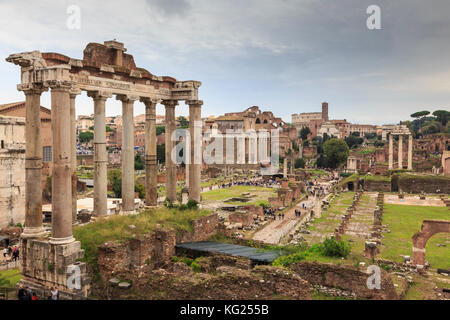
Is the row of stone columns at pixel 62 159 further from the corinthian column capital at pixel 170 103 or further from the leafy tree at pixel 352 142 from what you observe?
the leafy tree at pixel 352 142

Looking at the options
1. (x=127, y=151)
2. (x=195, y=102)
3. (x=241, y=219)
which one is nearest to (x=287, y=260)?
(x=127, y=151)

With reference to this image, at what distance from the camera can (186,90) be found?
1599 centimetres

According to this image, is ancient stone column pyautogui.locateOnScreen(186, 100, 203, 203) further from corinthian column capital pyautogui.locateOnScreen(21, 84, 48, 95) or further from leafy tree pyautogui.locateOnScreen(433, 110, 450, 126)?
leafy tree pyautogui.locateOnScreen(433, 110, 450, 126)

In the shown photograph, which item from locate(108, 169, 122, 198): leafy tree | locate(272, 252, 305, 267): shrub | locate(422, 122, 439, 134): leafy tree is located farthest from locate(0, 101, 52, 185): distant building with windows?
locate(422, 122, 439, 134): leafy tree

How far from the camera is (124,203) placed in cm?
1444

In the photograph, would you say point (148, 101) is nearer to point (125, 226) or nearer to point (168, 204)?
point (168, 204)

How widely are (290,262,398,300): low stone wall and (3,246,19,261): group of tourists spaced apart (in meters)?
13.1

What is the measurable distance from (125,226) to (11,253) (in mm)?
9591

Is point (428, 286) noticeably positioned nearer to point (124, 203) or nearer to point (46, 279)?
point (124, 203)

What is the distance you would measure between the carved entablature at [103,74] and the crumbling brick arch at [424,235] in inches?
471

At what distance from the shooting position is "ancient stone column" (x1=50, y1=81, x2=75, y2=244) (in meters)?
10.4

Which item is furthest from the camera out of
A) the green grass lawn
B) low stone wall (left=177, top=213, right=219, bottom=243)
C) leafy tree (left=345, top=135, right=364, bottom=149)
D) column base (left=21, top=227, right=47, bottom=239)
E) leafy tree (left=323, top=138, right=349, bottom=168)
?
leafy tree (left=345, top=135, right=364, bottom=149)

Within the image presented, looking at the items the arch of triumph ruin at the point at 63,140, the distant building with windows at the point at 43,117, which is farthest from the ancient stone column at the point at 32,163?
the distant building with windows at the point at 43,117
